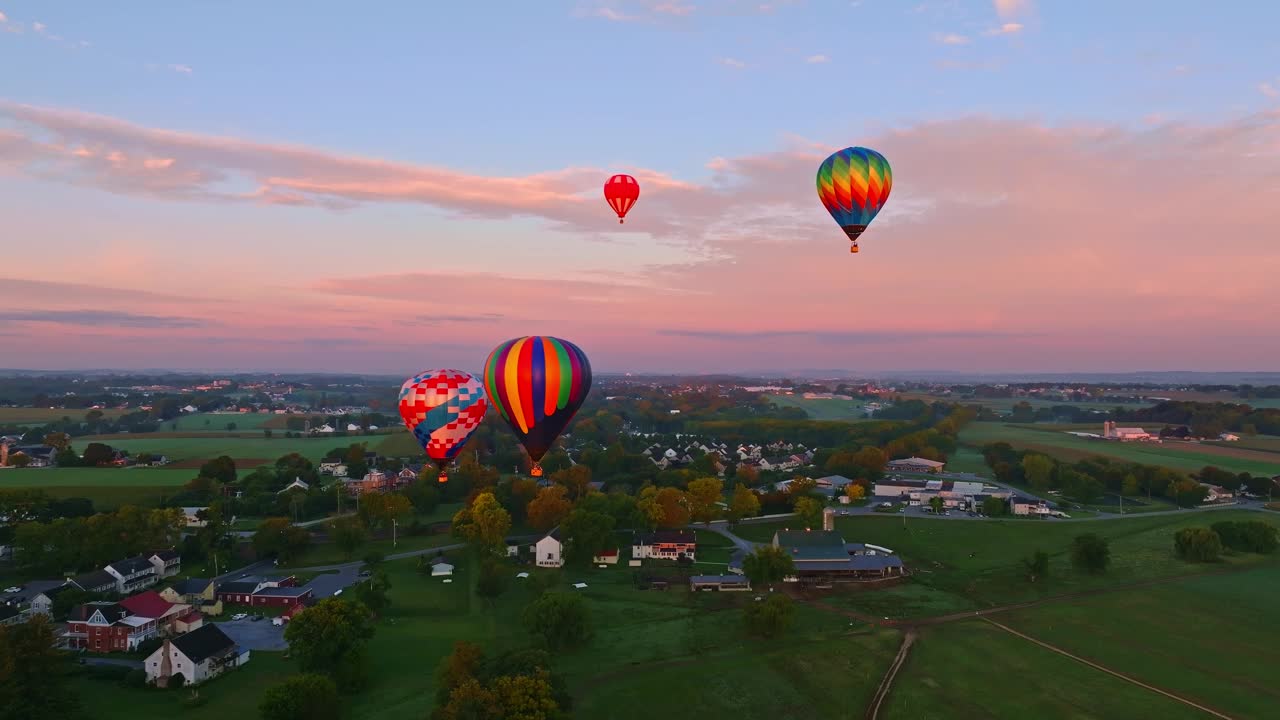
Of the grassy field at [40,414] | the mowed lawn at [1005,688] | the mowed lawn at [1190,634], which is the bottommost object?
the grassy field at [40,414]

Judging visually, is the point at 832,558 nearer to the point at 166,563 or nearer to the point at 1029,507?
the point at 1029,507

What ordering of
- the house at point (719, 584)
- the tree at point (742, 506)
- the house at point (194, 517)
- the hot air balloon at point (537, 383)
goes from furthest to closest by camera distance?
1. the tree at point (742, 506)
2. the house at point (194, 517)
3. the house at point (719, 584)
4. the hot air balloon at point (537, 383)

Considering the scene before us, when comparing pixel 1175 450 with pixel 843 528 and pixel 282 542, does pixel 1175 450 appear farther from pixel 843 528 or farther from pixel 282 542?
pixel 282 542

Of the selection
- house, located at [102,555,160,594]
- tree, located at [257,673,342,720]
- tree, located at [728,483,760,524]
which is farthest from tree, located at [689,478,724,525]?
house, located at [102,555,160,594]

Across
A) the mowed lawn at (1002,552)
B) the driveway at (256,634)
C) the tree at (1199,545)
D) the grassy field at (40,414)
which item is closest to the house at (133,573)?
the driveway at (256,634)

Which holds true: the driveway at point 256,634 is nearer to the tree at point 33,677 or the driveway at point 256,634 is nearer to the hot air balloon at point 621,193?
the tree at point 33,677

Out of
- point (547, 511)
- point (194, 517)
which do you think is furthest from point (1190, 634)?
point (194, 517)

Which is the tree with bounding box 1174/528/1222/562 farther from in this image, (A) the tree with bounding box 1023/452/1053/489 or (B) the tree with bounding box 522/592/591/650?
(B) the tree with bounding box 522/592/591/650
